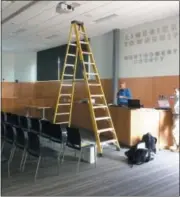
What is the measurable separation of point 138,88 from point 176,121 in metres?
1.13

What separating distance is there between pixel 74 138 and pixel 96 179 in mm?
767

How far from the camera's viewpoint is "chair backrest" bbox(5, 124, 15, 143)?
397 cm

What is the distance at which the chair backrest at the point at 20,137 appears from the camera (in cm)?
371

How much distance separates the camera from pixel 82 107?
258 inches

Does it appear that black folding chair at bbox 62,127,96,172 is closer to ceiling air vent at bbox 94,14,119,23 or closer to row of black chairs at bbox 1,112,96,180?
row of black chairs at bbox 1,112,96,180

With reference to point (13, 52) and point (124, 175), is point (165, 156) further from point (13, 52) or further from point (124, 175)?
point (13, 52)

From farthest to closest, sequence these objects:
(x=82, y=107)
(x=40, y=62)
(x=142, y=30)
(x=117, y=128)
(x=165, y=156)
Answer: (x=82, y=107) < (x=117, y=128) < (x=165, y=156) < (x=142, y=30) < (x=40, y=62)

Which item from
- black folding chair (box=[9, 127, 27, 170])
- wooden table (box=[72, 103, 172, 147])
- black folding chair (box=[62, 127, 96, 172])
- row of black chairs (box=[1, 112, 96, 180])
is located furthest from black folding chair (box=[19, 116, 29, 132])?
wooden table (box=[72, 103, 172, 147])

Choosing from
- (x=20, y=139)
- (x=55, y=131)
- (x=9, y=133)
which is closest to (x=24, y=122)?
(x=9, y=133)

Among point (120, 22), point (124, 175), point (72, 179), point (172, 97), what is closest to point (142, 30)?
point (120, 22)

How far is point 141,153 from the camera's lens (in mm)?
4246

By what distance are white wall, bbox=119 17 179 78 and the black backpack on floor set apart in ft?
4.56

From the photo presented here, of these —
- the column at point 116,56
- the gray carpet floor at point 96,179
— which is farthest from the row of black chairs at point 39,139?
the column at point 116,56

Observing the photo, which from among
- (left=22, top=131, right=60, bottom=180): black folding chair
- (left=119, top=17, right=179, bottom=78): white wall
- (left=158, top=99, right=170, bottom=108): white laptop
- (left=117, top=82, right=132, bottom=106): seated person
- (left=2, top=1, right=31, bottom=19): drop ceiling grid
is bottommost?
(left=22, top=131, right=60, bottom=180): black folding chair
